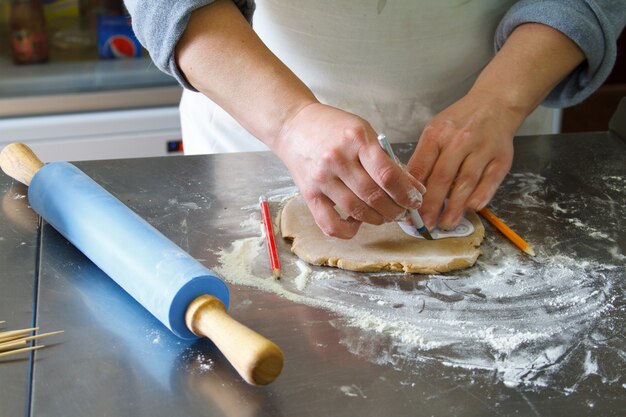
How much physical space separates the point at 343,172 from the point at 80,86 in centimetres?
145

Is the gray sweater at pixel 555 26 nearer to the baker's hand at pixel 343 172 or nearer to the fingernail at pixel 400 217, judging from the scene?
the baker's hand at pixel 343 172

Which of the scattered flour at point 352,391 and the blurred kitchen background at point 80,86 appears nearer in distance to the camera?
the scattered flour at point 352,391

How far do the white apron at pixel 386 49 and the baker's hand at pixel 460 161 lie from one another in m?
0.21

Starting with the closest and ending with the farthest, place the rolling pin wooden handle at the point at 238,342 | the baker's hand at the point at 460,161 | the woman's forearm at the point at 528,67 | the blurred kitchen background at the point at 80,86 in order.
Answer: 1. the rolling pin wooden handle at the point at 238,342
2. the baker's hand at the point at 460,161
3. the woman's forearm at the point at 528,67
4. the blurred kitchen background at the point at 80,86

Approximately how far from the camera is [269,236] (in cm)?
99

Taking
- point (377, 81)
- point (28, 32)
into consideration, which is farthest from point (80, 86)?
point (377, 81)

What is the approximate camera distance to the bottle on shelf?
218 cm

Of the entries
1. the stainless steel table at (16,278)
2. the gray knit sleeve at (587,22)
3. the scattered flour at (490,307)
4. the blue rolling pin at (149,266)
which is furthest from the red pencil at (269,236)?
the gray knit sleeve at (587,22)

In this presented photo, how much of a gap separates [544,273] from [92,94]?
145cm

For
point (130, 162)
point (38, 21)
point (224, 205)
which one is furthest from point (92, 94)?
point (224, 205)

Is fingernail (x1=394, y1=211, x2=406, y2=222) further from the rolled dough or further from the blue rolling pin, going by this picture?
the blue rolling pin

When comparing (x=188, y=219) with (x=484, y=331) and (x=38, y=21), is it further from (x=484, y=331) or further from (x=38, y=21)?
(x=38, y=21)

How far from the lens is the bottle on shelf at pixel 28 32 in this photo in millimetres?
2180

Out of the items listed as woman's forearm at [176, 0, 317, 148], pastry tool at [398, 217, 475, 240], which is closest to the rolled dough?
pastry tool at [398, 217, 475, 240]
